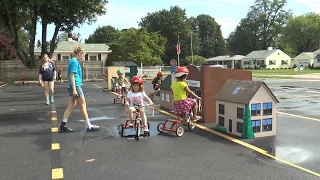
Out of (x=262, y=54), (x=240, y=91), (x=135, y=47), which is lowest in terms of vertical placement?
(x=240, y=91)

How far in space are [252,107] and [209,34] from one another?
107m

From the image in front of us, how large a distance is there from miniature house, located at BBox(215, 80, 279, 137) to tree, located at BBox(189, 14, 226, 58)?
4041 inches

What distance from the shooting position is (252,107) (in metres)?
6.98

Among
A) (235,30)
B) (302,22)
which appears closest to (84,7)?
(302,22)

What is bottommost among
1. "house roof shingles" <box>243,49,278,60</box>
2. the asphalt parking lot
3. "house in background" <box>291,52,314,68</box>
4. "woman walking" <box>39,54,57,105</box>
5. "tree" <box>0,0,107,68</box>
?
the asphalt parking lot

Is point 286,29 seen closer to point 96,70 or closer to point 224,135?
point 96,70

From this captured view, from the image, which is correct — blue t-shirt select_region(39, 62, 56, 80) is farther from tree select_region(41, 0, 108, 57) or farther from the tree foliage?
the tree foliage

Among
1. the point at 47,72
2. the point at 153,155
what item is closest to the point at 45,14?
the point at 47,72

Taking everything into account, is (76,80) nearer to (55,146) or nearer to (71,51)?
(55,146)

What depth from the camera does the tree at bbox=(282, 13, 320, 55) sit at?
97.9 meters

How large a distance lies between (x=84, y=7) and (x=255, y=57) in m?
64.6

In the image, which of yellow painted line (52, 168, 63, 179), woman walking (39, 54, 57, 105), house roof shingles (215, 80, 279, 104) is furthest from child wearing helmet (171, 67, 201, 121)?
woman walking (39, 54, 57, 105)

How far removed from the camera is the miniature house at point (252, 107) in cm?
704

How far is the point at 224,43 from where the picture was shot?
115 meters
